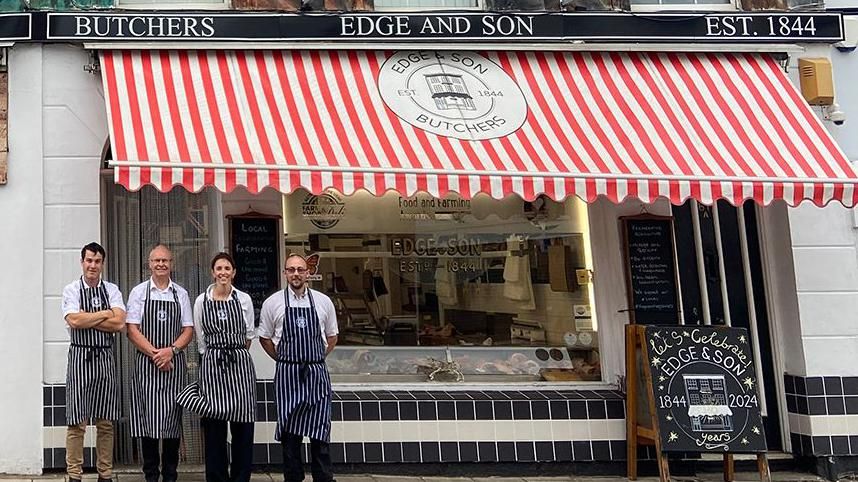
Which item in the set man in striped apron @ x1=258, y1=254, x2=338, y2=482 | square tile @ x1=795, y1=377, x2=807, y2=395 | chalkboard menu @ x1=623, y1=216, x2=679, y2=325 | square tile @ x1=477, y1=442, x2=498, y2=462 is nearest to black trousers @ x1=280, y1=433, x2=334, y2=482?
man in striped apron @ x1=258, y1=254, x2=338, y2=482

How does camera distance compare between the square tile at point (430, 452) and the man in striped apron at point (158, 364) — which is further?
the square tile at point (430, 452)

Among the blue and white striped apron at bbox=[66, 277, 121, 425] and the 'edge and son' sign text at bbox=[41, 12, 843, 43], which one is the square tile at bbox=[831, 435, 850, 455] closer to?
the 'edge and son' sign text at bbox=[41, 12, 843, 43]

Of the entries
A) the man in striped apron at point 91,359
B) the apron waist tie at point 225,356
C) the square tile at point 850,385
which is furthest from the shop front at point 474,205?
the apron waist tie at point 225,356

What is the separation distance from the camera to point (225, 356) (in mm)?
6008

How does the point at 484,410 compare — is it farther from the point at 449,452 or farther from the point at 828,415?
the point at 828,415

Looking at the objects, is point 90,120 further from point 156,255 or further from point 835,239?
point 835,239

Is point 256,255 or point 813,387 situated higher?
point 256,255

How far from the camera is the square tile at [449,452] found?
711 centimetres

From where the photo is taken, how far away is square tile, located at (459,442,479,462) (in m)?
7.12

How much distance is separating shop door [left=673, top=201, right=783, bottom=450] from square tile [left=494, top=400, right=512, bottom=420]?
183 centimetres

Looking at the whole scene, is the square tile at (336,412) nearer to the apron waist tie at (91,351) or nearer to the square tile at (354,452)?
the square tile at (354,452)

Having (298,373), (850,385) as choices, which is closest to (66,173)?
(298,373)

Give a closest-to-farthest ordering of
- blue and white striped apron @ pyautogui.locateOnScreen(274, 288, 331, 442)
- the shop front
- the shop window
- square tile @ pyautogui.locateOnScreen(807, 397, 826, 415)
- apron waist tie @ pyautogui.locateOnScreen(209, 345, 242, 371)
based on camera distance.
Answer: apron waist tie @ pyautogui.locateOnScreen(209, 345, 242, 371), blue and white striped apron @ pyautogui.locateOnScreen(274, 288, 331, 442), the shop front, square tile @ pyautogui.locateOnScreen(807, 397, 826, 415), the shop window

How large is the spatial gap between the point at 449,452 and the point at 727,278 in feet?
9.82
